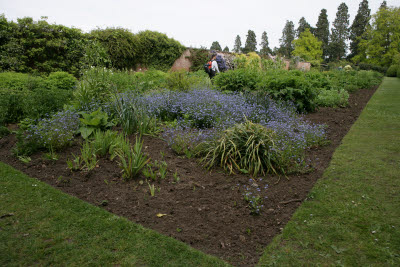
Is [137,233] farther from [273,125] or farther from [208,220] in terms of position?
[273,125]

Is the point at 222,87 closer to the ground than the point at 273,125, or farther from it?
farther from it

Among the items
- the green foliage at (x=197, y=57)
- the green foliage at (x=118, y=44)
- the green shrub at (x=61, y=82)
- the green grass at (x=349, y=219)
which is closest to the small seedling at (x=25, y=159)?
the green grass at (x=349, y=219)

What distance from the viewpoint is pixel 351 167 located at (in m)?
3.89

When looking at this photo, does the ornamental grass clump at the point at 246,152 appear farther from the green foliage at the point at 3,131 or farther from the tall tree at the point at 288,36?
the tall tree at the point at 288,36

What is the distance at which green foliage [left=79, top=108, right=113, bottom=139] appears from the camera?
4.48m

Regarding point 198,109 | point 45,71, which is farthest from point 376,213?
point 45,71

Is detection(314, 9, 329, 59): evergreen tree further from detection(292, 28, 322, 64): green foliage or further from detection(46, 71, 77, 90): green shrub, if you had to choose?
detection(46, 71, 77, 90): green shrub

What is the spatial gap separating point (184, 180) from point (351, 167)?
2.57 m

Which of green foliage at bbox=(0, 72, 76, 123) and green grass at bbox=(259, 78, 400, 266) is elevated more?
green foliage at bbox=(0, 72, 76, 123)

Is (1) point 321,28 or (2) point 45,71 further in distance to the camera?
(1) point 321,28

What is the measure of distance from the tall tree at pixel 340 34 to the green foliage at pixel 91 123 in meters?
57.9

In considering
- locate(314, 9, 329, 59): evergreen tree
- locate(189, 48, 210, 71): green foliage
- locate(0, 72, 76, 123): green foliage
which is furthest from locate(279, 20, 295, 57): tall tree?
locate(0, 72, 76, 123): green foliage

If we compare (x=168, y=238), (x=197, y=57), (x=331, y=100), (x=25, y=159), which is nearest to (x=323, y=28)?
(x=197, y=57)

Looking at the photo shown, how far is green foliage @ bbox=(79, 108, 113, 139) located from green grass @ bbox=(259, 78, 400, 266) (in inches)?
139
